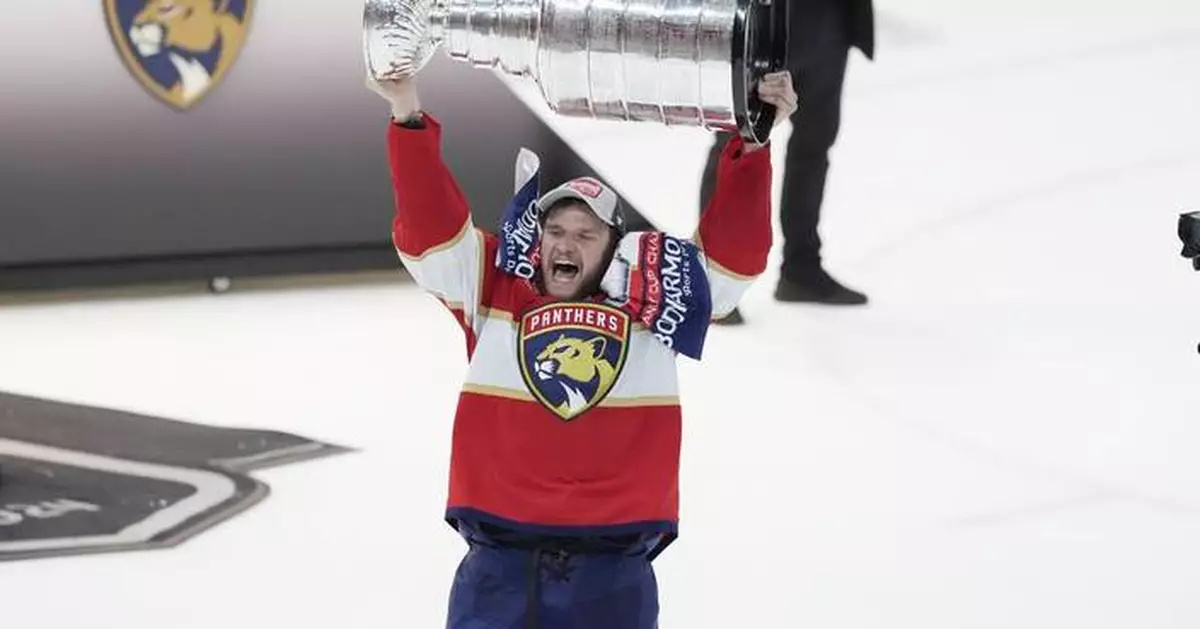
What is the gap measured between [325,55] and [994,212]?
186 cm

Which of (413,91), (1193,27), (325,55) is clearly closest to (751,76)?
(413,91)

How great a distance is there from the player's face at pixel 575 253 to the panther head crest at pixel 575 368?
80 millimetres

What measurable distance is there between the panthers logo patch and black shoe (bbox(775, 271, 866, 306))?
9.58 feet

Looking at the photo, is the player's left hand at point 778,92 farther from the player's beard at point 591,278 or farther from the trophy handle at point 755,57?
the player's beard at point 591,278

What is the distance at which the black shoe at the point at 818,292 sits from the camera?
205 inches

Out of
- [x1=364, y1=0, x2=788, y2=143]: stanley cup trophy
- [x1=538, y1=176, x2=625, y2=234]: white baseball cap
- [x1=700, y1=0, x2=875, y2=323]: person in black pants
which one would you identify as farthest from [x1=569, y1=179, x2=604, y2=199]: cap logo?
[x1=700, y1=0, x2=875, y2=323]: person in black pants

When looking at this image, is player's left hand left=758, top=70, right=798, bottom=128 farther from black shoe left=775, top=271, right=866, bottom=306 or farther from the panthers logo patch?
black shoe left=775, top=271, right=866, bottom=306

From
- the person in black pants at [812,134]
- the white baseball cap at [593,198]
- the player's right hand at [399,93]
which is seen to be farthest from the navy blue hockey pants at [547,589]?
the person in black pants at [812,134]

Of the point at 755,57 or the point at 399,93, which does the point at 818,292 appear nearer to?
Answer: the point at 755,57

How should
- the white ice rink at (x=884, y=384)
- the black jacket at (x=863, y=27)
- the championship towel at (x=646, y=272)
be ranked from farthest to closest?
the black jacket at (x=863, y=27)
the white ice rink at (x=884, y=384)
the championship towel at (x=646, y=272)

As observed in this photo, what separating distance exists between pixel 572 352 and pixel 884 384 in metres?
2.34

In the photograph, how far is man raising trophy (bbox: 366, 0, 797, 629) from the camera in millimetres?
2301

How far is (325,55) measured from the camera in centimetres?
→ 523

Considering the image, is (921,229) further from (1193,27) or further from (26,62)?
(26,62)
